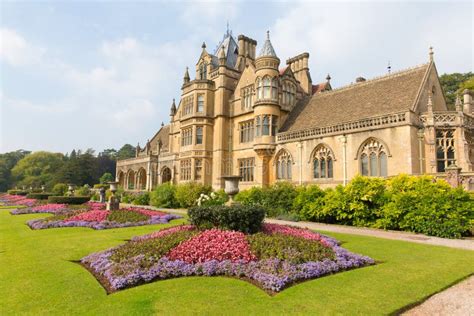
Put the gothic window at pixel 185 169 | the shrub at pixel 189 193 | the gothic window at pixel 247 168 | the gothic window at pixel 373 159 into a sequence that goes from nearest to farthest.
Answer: the gothic window at pixel 373 159 → the shrub at pixel 189 193 → the gothic window at pixel 247 168 → the gothic window at pixel 185 169

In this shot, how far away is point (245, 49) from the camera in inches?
1446

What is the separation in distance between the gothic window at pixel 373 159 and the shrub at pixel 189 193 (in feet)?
42.4

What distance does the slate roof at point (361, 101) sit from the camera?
21656 mm

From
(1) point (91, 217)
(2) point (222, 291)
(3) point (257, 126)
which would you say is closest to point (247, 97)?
(3) point (257, 126)

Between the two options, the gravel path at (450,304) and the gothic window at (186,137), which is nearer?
the gravel path at (450,304)

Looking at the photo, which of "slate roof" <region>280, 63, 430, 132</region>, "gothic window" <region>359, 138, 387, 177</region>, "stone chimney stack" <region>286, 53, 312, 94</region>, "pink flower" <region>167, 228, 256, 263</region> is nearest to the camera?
"pink flower" <region>167, 228, 256, 263</region>

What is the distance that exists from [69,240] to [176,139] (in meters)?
29.6

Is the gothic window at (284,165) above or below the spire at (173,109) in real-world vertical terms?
below

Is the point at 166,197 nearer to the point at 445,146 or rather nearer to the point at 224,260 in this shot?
the point at 224,260

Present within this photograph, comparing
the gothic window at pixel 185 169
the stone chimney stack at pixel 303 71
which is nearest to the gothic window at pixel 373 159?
the stone chimney stack at pixel 303 71

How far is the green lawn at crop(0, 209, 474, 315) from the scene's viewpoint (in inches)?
201

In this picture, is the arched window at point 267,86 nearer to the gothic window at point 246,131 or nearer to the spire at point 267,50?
the spire at point 267,50

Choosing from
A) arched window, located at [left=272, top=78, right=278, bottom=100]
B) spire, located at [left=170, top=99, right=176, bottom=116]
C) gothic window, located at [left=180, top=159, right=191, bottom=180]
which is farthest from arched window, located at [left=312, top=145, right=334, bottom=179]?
spire, located at [left=170, top=99, right=176, bottom=116]

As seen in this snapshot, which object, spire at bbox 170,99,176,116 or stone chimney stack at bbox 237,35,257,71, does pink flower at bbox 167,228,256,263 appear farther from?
spire at bbox 170,99,176,116
